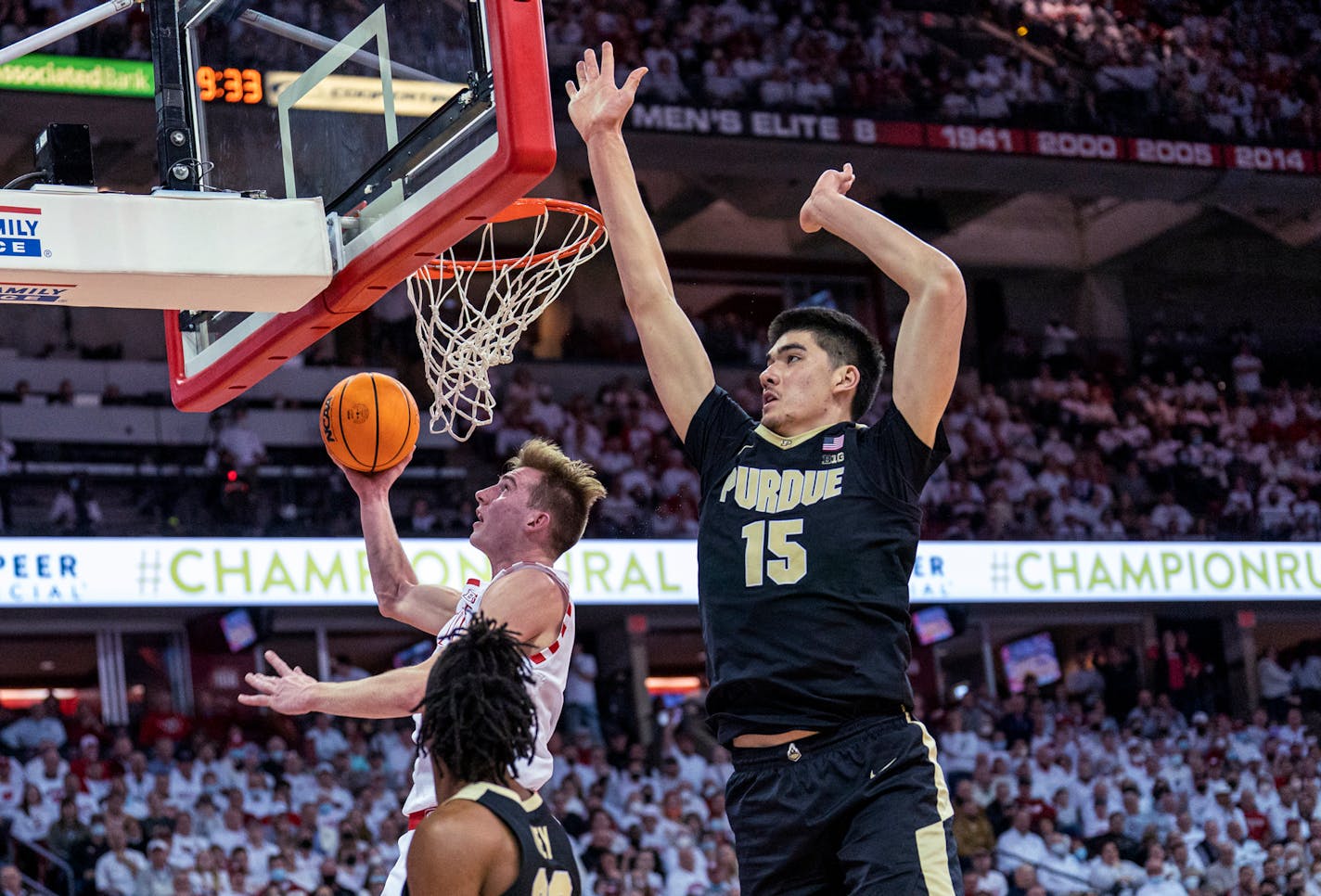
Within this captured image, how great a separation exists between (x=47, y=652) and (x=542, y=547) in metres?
13.5

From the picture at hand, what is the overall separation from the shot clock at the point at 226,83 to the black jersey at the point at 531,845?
256 centimetres

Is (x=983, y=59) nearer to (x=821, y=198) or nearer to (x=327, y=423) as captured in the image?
(x=327, y=423)

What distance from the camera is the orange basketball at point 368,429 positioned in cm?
494

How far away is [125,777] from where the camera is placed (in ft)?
41.9

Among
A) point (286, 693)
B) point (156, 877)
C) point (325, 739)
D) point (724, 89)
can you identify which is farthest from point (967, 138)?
point (286, 693)

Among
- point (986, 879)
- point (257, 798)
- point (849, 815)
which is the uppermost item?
point (849, 815)

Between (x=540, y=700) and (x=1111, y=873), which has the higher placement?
(x=540, y=700)

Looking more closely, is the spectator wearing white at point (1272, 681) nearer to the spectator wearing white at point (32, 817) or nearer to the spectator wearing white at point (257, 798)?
the spectator wearing white at point (257, 798)

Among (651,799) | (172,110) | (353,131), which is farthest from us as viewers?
(651,799)

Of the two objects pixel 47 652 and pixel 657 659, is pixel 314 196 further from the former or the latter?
pixel 657 659

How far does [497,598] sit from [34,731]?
11.0 m

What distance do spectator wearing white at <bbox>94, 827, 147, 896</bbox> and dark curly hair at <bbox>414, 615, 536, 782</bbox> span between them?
9.22m

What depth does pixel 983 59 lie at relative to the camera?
20.4 m

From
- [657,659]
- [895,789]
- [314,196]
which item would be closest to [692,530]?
[657,659]
